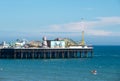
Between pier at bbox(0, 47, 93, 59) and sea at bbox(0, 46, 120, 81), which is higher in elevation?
pier at bbox(0, 47, 93, 59)

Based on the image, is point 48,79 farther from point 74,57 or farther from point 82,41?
point 82,41

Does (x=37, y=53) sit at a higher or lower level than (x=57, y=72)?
higher

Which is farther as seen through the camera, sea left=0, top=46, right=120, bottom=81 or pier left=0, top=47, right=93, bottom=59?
pier left=0, top=47, right=93, bottom=59

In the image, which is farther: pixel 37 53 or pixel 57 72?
pixel 37 53

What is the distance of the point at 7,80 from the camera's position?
54031 millimetres

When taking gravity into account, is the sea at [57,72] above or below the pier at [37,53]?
below

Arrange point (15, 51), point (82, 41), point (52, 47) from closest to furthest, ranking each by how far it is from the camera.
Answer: point (15, 51) → point (52, 47) → point (82, 41)

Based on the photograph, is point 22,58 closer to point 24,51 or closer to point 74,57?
point 24,51

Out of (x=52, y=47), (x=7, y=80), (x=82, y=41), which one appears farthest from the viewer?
(x=82, y=41)

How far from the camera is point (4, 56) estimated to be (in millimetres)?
112188

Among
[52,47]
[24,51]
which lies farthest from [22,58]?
[52,47]

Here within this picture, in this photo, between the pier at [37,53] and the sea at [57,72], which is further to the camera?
the pier at [37,53]

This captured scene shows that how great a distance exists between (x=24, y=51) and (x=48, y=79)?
54808 mm

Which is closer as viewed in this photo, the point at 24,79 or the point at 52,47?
the point at 24,79
